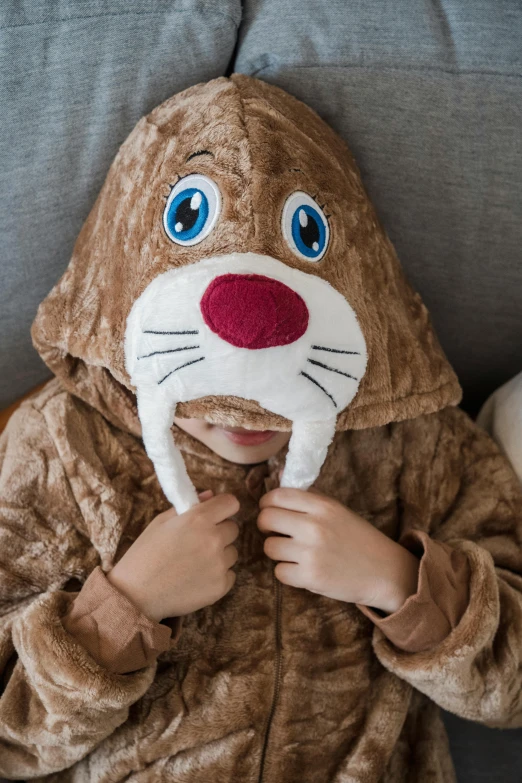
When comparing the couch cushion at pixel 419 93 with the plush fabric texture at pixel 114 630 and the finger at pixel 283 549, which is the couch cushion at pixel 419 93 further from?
the plush fabric texture at pixel 114 630

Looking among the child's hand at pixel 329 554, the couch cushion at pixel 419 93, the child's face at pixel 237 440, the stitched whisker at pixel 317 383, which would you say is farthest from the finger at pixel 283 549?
the couch cushion at pixel 419 93

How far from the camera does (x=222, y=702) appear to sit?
80 cm

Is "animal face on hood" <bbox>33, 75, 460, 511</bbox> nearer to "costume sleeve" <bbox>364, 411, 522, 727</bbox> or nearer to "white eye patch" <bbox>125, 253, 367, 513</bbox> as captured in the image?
"white eye patch" <bbox>125, 253, 367, 513</bbox>

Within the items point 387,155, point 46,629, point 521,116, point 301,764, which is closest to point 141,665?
point 46,629

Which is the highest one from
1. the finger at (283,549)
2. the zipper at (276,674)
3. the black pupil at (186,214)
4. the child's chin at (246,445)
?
the black pupil at (186,214)

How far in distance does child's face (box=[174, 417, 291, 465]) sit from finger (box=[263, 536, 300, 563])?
100 millimetres

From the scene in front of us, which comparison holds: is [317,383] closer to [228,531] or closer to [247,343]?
[247,343]

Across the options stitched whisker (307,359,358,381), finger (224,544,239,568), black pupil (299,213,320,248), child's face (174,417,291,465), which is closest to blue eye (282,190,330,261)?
black pupil (299,213,320,248)

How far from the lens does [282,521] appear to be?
795mm

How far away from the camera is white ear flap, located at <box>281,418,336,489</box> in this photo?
0.70 metres

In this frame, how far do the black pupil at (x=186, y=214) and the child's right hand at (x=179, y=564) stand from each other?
31 centimetres

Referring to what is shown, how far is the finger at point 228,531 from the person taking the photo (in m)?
0.79

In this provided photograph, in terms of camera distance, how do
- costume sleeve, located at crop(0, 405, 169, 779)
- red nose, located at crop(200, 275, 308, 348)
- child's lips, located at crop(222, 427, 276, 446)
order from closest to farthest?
red nose, located at crop(200, 275, 308, 348), costume sleeve, located at crop(0, 405, 169, 779), child's lips, located at crop(222, 427, 276, 446)

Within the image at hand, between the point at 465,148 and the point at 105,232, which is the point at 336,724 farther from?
the point at 465,148
